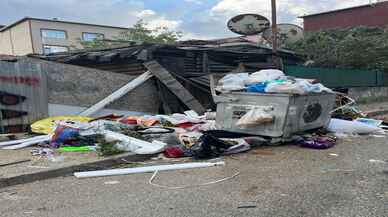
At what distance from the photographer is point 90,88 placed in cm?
1085

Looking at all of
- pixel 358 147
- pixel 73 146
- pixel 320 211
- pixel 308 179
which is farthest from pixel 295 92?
pixel 73 146

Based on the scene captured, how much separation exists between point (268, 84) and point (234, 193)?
11.0 ft

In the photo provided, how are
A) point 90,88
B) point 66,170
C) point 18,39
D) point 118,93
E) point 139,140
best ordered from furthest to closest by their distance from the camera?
point 18,39 < point 118,93 < point 90,88 < point 139,140 < point 66,170

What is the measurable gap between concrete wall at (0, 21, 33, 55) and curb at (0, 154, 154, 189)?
40.8 m

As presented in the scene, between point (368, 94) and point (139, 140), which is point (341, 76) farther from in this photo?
point (139, 140)

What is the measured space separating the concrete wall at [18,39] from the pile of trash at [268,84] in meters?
39.8

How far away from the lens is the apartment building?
4312cm

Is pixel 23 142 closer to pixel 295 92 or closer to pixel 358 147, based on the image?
pixel 295 92

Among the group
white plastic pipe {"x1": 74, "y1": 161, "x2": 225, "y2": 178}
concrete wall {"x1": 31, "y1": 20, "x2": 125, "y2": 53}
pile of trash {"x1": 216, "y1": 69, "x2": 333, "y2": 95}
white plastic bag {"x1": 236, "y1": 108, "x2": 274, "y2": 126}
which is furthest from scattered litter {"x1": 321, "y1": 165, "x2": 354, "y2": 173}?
concrete wall {"x1": 31, "y1": 20, "x2": 125, "y2": 53}

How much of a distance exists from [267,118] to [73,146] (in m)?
3.43

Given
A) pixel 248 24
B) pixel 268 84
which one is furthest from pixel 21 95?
pixel 248 24

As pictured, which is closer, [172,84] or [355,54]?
[172,84]

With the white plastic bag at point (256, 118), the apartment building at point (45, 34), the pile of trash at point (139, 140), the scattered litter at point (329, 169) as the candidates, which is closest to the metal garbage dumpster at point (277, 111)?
the white plastic bag at point (256, 118)

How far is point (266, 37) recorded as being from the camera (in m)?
15.3
